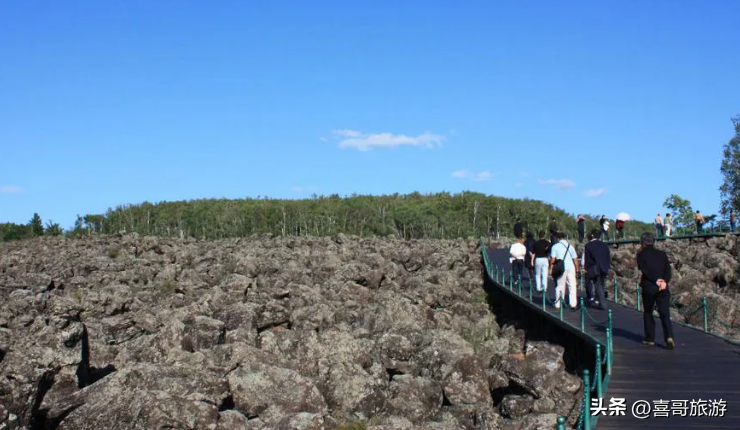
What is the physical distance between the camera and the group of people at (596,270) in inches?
563

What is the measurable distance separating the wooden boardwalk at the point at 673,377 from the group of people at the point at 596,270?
1.89 ft

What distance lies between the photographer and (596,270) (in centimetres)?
1900

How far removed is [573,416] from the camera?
584 inches

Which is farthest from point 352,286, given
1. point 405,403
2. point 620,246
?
point 620,246

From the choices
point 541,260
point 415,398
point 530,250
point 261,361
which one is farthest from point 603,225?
point 415,398

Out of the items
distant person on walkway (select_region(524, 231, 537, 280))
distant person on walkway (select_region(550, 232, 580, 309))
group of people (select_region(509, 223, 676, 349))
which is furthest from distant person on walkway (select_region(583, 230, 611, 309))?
distant person on walkway (select_region(524, 231, 537, 280))

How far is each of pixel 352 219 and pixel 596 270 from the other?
222ft

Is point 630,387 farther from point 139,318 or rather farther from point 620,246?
point 620,246

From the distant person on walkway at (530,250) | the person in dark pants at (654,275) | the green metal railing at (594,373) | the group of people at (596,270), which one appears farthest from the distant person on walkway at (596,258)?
the distant person on walkway at (530,250)

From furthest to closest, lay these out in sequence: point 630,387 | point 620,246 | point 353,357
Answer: point 620,246, point 353,357, point 630,387

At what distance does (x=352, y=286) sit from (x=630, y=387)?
17038 mm

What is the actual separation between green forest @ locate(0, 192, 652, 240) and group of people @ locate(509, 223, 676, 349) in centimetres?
5422

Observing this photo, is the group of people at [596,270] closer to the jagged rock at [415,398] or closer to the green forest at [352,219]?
the jagged rock at [415,398]

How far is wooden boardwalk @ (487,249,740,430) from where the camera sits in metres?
11.0
